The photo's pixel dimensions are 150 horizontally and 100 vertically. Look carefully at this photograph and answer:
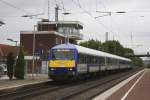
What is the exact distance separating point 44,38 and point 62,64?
5338 cm

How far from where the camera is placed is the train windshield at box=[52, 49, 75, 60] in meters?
35.3

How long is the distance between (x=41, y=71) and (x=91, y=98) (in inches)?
1552

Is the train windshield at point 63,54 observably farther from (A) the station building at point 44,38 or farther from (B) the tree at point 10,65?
(A) the station building at point 44,38

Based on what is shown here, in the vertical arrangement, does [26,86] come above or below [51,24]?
below

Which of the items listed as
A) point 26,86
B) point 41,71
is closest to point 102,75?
point 41,71

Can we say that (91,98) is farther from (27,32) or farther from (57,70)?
(27,32)

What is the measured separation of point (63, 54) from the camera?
35.7 m

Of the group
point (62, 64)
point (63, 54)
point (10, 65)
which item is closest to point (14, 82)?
point (10, 65)

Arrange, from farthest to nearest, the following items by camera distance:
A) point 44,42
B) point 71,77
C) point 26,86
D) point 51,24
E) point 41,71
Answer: point 51,24
point 44,42
point 41,71
point 71,77
point 26,86

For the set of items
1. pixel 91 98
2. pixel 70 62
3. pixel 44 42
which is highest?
pixel 44 42

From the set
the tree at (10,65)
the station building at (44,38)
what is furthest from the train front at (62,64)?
the station building at (44,38)

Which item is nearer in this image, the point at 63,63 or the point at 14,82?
the point at 63,63

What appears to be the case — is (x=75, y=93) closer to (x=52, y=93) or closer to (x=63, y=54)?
(x=52, y=93)

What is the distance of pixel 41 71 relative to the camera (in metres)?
61.7
